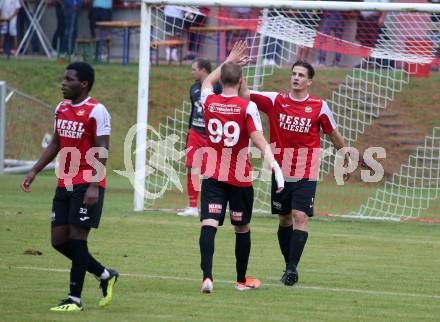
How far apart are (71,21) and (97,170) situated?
834 inches

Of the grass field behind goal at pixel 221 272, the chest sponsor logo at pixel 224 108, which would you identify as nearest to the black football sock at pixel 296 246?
the grass field behind goal at pixel 221 272

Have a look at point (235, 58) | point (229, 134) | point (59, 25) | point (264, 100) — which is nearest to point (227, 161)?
point (229, 134)

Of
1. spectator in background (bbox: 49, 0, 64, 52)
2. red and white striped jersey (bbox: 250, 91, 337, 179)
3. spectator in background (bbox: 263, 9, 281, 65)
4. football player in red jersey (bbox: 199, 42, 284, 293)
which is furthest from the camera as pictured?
spectator in background (bbox: 49, 0, 64, 52)

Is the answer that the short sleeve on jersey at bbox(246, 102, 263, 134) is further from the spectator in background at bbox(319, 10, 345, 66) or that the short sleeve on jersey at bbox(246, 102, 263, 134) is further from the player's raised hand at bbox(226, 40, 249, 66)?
the spectator in background at bbox(319, 10, 345, 66)

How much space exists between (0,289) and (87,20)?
2300cm

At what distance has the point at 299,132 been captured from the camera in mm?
11500

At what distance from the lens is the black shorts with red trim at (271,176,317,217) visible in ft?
37.1

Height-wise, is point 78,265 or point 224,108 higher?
point 224,108

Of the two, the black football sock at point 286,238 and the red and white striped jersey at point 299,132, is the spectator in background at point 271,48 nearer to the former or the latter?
the red and white striped jersey at point 299,132

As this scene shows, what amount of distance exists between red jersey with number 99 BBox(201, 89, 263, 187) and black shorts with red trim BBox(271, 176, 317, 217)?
0.91m

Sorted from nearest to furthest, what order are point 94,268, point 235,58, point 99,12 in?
1. point 94,268
2. point 235,58
3. point 99,12

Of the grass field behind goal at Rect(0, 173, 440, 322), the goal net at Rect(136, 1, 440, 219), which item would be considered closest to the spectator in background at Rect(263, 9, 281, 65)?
the goal net at Rect(136, 1, 440, 219)

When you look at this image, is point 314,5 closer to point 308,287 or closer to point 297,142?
point 297,142

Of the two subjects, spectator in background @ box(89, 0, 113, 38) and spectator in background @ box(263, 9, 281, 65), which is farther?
spectator in background @ box(89, 0, 113, 38)
